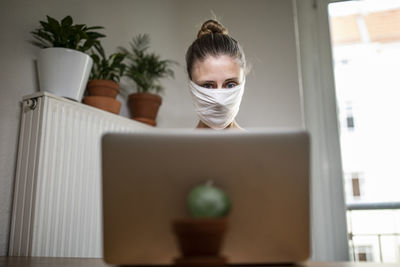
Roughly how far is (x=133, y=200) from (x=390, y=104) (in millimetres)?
2248

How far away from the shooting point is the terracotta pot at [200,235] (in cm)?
52

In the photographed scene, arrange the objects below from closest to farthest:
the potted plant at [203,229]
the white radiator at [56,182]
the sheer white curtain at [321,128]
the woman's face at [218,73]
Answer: the potted plant at [203,229] → the white radiator at [56,182] → the woman's face at [218,73] → the sheer white curtain at [321,128]

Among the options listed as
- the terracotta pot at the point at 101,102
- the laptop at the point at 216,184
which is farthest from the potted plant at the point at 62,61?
the laptop at the point at 216,184

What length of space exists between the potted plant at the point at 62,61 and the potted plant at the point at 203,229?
4.57 feet

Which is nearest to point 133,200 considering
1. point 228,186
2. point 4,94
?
point 228,186

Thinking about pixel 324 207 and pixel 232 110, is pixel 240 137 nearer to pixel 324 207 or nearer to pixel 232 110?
pixel 232 110

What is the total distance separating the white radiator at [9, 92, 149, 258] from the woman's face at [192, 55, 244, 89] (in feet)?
1.86

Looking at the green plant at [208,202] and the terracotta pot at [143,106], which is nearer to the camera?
the green plant at [208,202]

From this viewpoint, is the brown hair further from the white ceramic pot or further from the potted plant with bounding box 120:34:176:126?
the white ceramic pot

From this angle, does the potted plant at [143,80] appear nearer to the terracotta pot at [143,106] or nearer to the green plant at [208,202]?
the terracotta pot at [143,106]

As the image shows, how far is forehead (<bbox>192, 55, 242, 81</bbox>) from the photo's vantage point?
1746 mm

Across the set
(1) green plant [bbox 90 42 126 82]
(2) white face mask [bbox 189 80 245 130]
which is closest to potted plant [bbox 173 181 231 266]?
(2) white face mask [bbox 189 80 245 130]

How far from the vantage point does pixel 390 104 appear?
240cm

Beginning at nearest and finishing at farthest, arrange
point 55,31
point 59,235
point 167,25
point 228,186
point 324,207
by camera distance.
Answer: point 228,186, point 59,235, point 55,31, point 324,207, point 167,25
